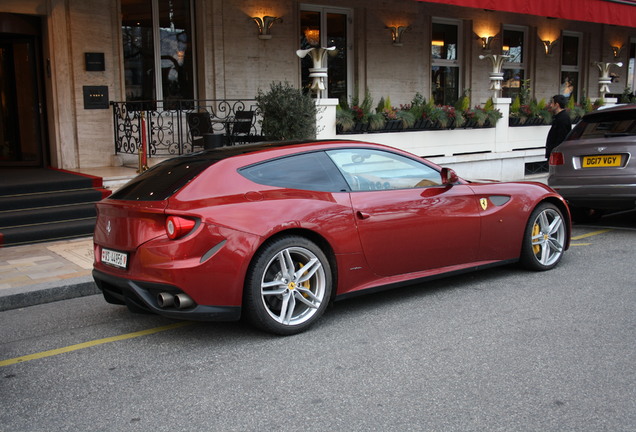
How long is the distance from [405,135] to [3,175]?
23.5 ft

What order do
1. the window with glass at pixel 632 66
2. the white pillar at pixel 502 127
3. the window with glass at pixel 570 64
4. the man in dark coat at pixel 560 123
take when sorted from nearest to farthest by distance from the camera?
the man in dark coat at pixel 560 123 < the white pillar at pixel 502 127 < the window with glass at pixel 570 64 < the window with glass at pixel 632 66

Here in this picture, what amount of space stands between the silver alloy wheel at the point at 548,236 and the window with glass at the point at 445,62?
10.6 meters

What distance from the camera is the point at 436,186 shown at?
5926mm

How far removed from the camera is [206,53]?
42.3 ft

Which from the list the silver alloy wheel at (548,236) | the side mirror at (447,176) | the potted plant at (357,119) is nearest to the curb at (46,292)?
the side mirror at (447,176)

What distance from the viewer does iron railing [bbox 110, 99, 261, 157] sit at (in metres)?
11.3

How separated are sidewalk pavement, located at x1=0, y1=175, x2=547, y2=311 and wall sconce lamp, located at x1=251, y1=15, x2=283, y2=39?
262 inches

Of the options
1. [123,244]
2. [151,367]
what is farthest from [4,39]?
[151,367]

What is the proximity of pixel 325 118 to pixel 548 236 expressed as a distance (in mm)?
5399

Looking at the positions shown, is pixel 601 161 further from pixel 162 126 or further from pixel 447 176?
pixel 162 126

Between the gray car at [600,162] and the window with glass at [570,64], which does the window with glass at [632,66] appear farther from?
the gray car at [600,162]

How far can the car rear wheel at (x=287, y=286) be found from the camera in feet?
15.4

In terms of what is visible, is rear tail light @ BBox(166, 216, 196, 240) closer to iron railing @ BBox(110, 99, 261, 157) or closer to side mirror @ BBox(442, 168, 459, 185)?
side mirror @ BBox(442, 168, 459, 185)

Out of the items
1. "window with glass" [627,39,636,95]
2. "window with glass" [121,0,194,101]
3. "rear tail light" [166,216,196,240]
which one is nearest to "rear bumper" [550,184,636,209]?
"rear tail light" [166,216,196,240]
